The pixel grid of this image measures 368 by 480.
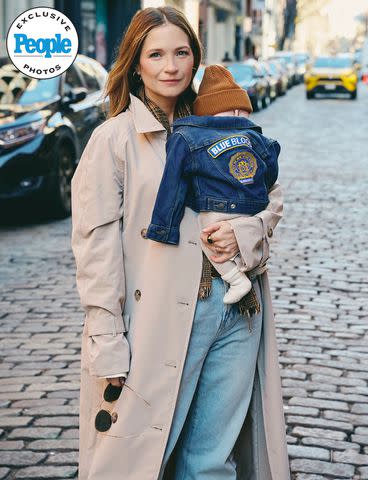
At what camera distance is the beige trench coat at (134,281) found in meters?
2.93

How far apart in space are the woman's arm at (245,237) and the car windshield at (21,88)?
819 centimetres

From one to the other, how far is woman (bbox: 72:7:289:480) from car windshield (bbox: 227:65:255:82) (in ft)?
86.3

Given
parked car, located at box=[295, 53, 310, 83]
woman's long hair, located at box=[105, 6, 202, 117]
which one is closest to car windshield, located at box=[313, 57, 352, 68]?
parked car, located at box=[295, 53, 310, 83]

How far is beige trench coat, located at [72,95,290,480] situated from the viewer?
9.61 feet

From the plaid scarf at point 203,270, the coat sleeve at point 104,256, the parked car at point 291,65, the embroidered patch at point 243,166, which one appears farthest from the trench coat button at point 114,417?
the parked car at point 291,65

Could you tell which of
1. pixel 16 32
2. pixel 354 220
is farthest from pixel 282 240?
pixel 16 32

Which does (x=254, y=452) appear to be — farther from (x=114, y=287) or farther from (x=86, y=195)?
(x=86, y=195)

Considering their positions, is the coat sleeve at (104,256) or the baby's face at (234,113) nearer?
the coat sleeve at (104,256)

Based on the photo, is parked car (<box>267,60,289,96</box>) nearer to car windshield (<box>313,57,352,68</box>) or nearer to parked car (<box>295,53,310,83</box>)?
car windshield (<box>313,57,352,68</box>)

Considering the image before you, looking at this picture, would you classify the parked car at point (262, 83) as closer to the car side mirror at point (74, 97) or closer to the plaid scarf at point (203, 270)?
the car side mirror at point (74, 97)

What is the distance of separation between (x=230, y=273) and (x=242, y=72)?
27940mm

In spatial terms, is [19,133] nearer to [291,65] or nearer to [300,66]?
[291,65]

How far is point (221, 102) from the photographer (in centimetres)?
302

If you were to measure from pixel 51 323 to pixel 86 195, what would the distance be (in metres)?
3.79
